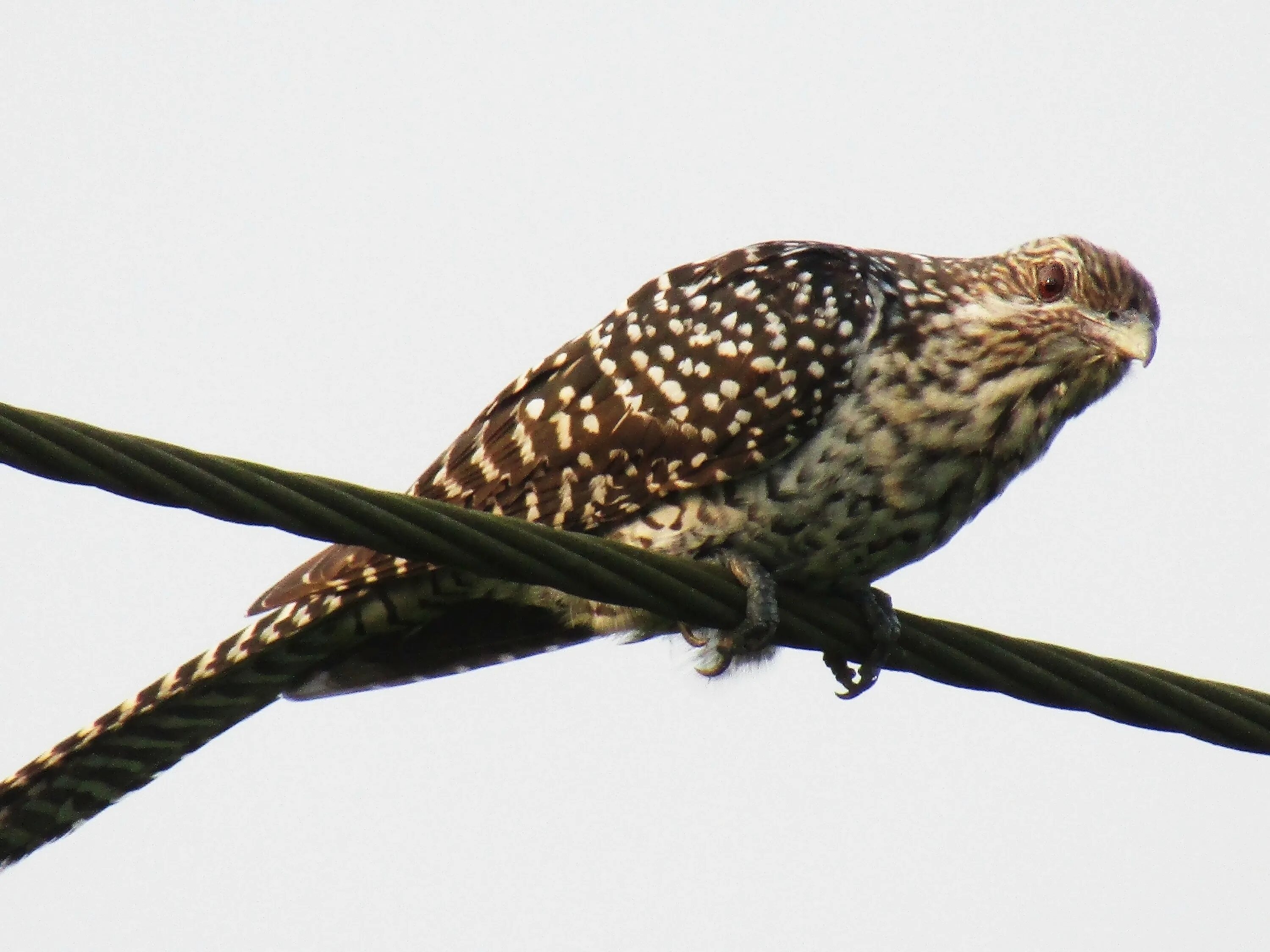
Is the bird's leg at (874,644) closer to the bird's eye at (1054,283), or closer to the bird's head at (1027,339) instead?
the bird's head at (1027,339)

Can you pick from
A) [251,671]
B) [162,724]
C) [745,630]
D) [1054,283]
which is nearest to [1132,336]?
[1054,283]

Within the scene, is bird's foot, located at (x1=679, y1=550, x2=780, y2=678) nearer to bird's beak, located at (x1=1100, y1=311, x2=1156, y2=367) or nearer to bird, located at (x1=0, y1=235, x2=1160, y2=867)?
bird, located at (x1=0, y1=235, x2=1160, y2=867)

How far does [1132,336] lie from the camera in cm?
560

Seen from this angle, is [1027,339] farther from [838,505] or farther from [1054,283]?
[838,505]

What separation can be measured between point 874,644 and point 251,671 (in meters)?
1.95

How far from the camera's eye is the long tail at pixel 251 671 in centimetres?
526

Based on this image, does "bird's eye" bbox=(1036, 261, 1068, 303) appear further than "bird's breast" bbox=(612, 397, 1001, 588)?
Yes

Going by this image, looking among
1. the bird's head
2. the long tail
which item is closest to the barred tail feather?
the long tail

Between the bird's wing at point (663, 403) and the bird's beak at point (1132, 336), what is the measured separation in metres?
0.76

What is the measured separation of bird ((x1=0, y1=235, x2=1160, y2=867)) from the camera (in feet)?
17.4

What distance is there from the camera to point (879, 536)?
5.30 meters

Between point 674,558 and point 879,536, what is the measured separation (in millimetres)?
1191

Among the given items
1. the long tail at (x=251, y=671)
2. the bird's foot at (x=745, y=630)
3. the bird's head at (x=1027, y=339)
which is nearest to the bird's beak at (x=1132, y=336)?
the bird's head at (x=1027, y=339)

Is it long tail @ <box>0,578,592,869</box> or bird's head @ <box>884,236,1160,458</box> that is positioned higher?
bird's head @ <box>884,236,1160,458</box>
